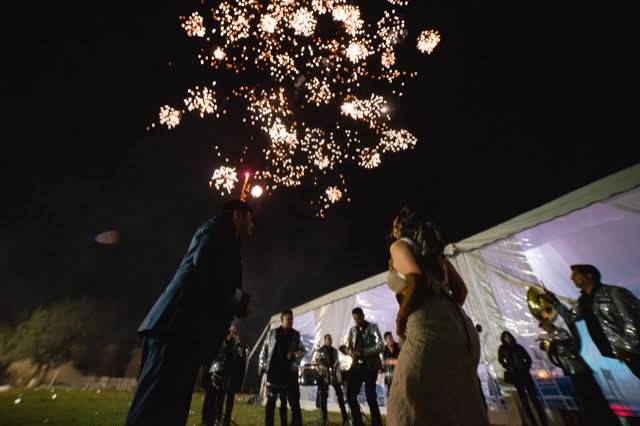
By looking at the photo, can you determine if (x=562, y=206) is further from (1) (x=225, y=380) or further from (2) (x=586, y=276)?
(1) (x=225, y=380)

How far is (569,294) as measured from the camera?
28.6ft

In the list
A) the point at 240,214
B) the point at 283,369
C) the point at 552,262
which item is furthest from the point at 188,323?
the point at 552,262

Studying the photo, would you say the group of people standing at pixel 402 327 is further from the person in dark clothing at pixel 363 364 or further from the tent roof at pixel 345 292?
the tent roof at pixel 345 292

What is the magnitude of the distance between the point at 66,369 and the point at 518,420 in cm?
5292

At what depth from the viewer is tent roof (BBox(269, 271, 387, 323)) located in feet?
31.2

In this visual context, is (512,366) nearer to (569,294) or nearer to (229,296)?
(569,294)

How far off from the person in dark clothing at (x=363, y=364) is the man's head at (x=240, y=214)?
4.08 m

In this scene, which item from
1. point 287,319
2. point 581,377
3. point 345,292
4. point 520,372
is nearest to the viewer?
point 581,377

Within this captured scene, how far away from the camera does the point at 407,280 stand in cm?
169

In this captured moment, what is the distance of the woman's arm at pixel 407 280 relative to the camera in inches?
63.9

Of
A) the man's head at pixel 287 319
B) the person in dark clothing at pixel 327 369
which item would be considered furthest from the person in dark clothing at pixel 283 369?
the person in dark clothing at pixel 327 369

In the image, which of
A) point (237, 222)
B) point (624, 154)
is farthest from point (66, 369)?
point (624, 154)

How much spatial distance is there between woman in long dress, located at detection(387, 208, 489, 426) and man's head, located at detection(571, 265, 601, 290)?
356 centimetres

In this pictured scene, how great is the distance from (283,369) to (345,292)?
635 cm
